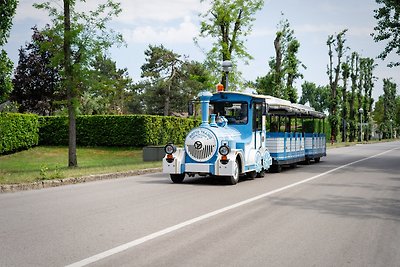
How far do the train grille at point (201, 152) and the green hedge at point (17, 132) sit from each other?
17282mm

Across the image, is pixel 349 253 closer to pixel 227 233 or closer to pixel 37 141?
pixel 227 233

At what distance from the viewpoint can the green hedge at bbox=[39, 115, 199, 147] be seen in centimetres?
3462

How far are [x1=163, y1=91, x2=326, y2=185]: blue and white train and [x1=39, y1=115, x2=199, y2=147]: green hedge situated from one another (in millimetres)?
15385

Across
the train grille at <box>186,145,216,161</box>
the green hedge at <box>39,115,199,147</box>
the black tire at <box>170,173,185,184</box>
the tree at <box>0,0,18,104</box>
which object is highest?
the tree at <box>0,0,18,104</box>

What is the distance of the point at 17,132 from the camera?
3194 centimetres

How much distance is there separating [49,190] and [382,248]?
359 inches

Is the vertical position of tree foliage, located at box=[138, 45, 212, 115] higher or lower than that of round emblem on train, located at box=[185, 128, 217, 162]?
higher

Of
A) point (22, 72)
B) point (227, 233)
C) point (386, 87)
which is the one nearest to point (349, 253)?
point (227, 233)

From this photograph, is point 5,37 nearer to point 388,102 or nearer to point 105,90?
point 105,90

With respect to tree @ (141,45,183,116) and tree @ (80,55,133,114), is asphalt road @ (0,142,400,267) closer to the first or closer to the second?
tree @ (80,55,133,114)

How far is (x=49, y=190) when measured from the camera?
1303 centimetres

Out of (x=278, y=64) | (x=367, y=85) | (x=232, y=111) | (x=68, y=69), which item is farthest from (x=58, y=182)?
(x=367, y=85)

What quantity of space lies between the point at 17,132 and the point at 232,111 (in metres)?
20.1

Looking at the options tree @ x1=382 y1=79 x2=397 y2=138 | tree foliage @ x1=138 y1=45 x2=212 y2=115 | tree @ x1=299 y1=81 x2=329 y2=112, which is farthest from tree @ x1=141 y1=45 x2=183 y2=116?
tree @ x1=299 y1=81 x2=329 y2=112
